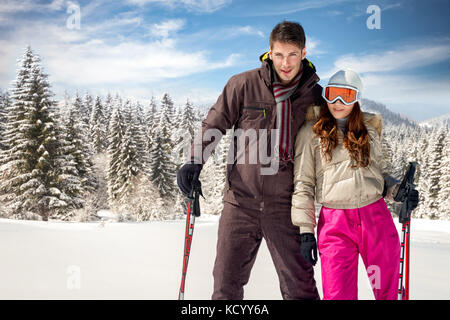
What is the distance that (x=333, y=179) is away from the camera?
242 cm

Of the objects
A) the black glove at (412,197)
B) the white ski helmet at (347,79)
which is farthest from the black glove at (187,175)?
the black glove at (412,197)

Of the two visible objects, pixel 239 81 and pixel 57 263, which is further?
pixel 57 263

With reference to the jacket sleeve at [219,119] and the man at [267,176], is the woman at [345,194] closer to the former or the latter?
the man at [267,176]

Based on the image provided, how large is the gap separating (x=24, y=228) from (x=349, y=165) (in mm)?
6302

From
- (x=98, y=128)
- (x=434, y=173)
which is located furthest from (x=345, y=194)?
(x=98, y=128)

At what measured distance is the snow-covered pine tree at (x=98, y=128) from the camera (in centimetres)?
4506

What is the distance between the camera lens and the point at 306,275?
2541 mm

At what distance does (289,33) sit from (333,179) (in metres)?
1.16

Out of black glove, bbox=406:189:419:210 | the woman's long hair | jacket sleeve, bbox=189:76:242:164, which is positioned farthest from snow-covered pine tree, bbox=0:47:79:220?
black glove, bbox=406:189:419:210

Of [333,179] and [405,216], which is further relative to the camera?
[405,216]

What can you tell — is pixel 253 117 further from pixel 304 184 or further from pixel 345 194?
pixel 345 194
